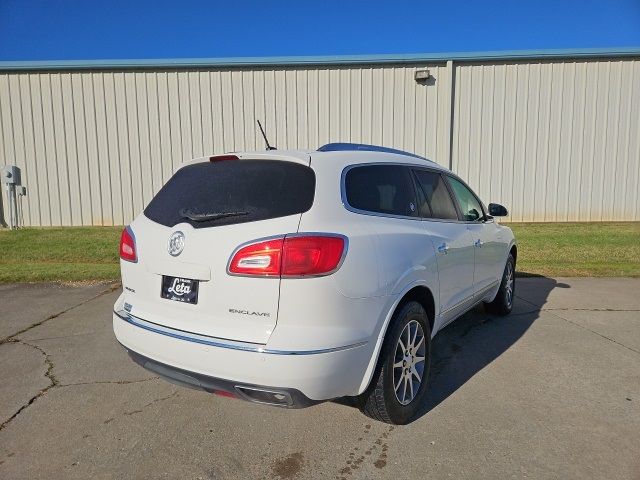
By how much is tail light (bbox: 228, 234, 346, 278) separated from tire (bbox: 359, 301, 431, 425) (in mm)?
719

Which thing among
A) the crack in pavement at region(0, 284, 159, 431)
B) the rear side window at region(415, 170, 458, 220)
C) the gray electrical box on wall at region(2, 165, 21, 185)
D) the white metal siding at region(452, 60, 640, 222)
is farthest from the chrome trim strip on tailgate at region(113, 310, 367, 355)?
the gray electrical box on wall at region(2, 165, 21, 185)

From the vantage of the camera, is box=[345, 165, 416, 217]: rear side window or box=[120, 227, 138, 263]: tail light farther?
box=[120, 227, 138, 263]: tail light

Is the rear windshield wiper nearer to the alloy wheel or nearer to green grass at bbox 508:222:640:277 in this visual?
the alloy wheel

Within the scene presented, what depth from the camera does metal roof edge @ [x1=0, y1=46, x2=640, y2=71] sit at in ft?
39.7

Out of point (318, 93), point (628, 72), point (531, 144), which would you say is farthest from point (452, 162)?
point (628, 72)

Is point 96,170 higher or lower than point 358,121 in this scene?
lower

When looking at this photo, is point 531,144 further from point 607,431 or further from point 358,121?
point 607,431

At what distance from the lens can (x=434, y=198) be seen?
3605 millimetres

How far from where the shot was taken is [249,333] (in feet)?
7.50

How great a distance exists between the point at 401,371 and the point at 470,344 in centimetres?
180

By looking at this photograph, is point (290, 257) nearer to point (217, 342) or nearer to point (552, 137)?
point (217, 342)

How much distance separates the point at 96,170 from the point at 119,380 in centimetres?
1068

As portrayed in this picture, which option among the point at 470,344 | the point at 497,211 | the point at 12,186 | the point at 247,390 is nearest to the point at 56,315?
the point at 247,390

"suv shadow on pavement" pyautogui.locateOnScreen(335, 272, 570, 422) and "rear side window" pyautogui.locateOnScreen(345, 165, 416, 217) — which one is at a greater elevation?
"rear side window" pyautogui.locateOnScreen(345, 165, 416, 217)
